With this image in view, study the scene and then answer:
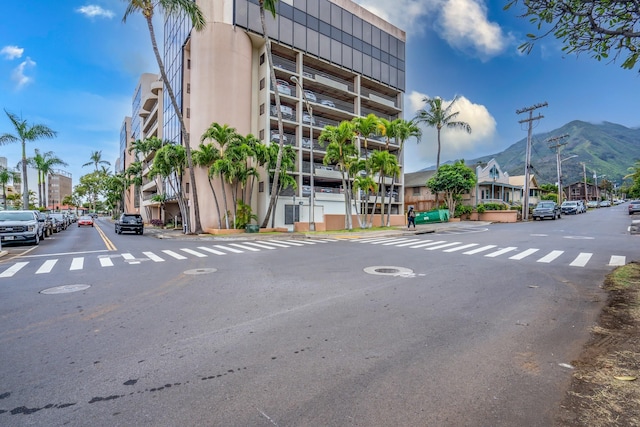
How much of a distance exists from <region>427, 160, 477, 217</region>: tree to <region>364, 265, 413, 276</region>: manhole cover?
33016 mm

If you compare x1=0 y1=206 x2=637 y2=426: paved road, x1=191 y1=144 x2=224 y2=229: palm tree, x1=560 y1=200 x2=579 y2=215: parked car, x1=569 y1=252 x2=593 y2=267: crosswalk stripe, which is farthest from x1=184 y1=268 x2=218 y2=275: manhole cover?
x1=560 y1=200 x2=579 y2=215: parked car

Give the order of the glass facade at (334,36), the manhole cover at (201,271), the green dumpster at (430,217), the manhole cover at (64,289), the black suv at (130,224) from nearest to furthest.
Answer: the manhole cover at (64,289)
the manhole cover at (201,271)
the black suv at (130,224)
the glass facade at (334,36)
the green dumpster at (430,217)

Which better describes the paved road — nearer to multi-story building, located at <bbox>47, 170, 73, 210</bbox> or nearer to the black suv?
the black suv

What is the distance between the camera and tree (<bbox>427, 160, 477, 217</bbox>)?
39.4 metres

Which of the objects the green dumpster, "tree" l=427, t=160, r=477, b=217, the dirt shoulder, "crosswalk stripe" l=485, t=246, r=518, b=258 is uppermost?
"tree" l=427, t=160, r=477, b=217

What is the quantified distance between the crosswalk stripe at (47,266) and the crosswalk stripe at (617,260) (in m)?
17.7

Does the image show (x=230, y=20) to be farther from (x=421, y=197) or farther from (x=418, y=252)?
(x=421, y=197)

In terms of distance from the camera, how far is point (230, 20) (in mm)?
31250

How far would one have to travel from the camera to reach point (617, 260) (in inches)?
443

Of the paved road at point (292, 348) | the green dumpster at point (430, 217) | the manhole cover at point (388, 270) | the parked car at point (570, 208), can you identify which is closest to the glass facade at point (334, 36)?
the green dumpster at point (430, 217)

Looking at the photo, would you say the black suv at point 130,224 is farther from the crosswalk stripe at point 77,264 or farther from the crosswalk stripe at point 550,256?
the crosswalk stripe at point 550,256

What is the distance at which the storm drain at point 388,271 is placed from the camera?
891cm

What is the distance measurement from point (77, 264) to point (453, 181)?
37649 mm

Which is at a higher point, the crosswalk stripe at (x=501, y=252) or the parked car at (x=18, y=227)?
the parked car at (x=18, y=227)
